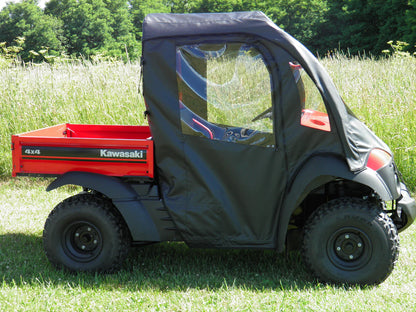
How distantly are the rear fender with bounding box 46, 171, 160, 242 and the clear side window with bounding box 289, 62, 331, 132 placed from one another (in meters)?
1.33

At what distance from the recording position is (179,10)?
5831 cm

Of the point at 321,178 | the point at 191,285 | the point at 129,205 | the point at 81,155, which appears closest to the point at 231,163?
the point at 321,178

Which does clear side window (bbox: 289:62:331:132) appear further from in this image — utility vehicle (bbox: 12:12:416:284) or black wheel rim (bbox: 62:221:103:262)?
black wheel rim (bbox: 62:221:103:262)

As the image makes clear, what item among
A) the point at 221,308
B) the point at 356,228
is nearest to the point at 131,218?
the point at 221,308

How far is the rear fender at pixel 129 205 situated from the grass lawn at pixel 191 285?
0.38 meters

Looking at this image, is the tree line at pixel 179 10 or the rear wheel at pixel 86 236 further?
the tree line at pixel 179 10

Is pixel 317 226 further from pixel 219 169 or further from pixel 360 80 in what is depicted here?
pixel 360 80

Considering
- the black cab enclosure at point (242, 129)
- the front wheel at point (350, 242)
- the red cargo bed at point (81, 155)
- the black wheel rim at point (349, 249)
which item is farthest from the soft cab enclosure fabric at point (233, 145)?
the black wheel rim at point (349, 249)

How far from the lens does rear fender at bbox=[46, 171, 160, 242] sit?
12.1 ft

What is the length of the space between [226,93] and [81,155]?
1.20 m

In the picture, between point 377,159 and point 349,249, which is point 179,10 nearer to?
point 377,159

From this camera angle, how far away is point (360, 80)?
24.4 feet

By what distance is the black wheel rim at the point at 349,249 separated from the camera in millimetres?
3551

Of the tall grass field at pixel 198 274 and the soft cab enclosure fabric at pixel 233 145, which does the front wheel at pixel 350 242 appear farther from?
the soft cab enclosure fabric at pixel 233 145
